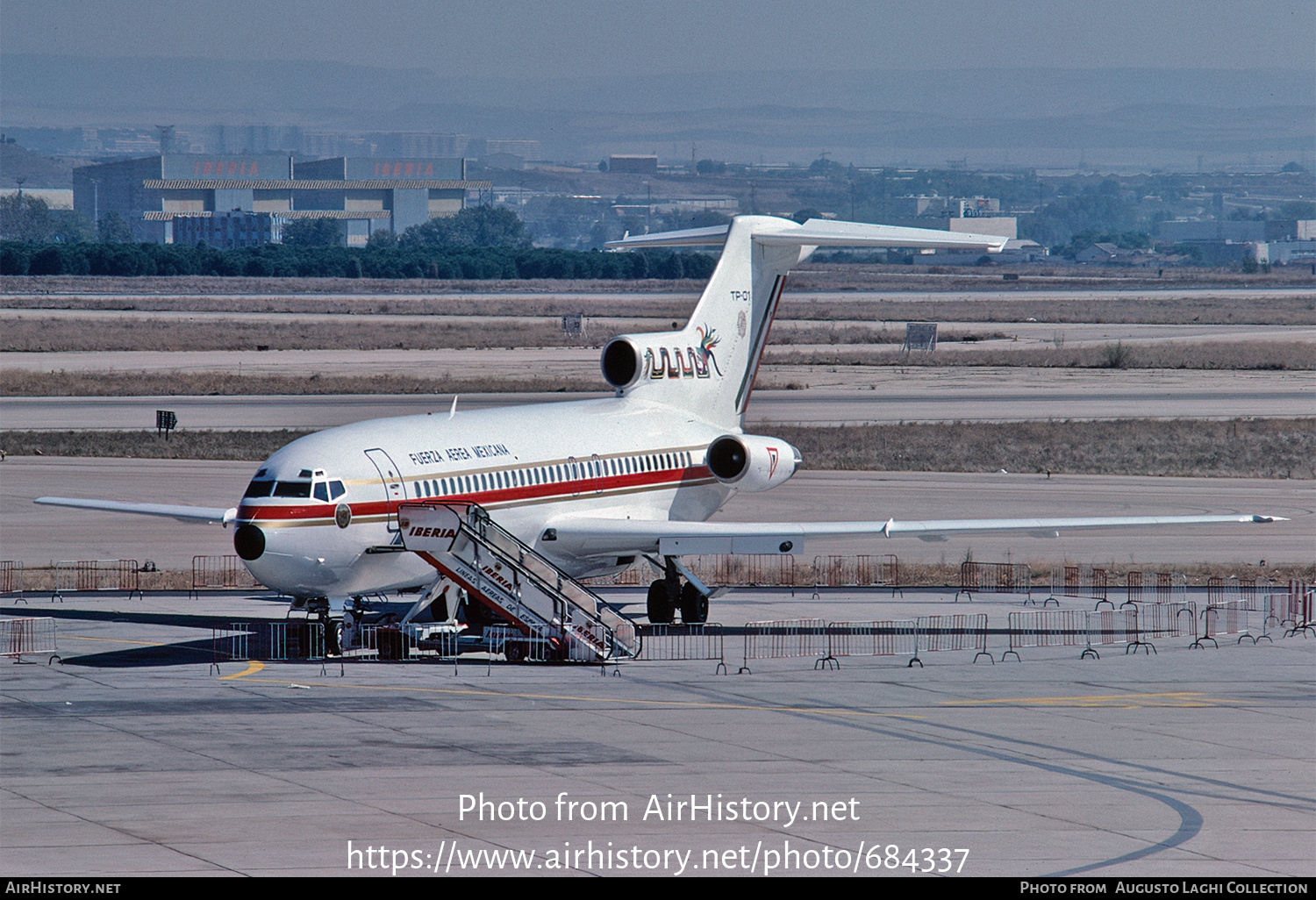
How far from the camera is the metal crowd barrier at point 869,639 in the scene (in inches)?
1356

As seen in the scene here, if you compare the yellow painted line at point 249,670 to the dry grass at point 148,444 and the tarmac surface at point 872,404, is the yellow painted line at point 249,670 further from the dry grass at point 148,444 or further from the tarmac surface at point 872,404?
the tarmac surface at point 872,404

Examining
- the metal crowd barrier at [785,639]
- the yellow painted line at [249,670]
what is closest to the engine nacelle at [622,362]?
the metal crowd barrier at [785,639]

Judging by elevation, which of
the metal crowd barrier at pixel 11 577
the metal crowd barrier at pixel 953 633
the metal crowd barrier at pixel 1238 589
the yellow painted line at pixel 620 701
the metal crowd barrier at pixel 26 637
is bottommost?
the metal crowd barrier at pixel 11 577

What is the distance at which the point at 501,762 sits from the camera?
23.5 m

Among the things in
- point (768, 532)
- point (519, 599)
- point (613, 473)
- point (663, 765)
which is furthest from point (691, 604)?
point (663, 765)

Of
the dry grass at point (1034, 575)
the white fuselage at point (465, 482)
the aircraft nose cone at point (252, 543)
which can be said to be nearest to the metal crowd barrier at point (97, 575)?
the dry grass at point (1034, 575)

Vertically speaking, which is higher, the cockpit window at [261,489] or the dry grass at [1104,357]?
the cockpit window at [261,489]

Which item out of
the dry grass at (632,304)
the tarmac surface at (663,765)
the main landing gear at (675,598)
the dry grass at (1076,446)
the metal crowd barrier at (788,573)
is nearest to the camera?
the tarmac surface at (663,765)

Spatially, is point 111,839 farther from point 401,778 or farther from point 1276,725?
point 1276,725

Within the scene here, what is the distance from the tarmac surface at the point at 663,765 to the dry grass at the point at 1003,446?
104ft

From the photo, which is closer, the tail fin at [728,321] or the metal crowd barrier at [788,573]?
the tail fin at [728,321]

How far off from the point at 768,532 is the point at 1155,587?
13528mm

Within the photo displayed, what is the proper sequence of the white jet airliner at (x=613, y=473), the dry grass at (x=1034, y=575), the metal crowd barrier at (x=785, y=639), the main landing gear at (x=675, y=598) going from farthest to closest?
the dry grass at (x=1034, y=575)
the main landing gear at (x=675, y=598)
the metal crowd barrier at (x=785, y=639)
the white jet airliner at (x=613, y=473)

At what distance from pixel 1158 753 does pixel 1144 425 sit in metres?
54.5
